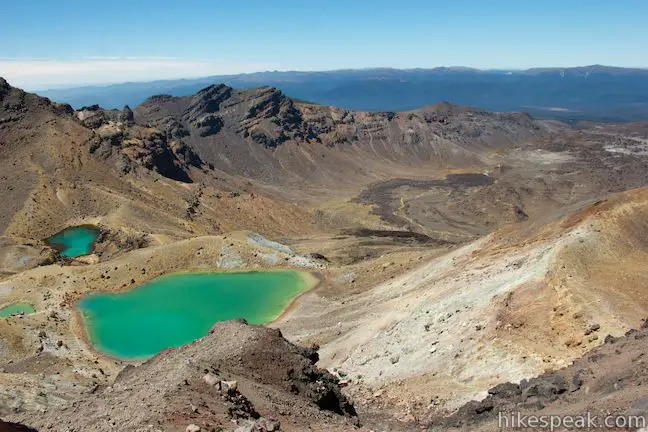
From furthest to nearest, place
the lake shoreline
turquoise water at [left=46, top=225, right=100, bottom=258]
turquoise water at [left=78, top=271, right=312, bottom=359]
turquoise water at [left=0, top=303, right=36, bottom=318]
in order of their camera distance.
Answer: turquoise water at [left=46, top=225, right=100, bottom=258] < turquoise water at [left=0, top=303, right=36, bottom=318] < turquoise water at [left=78, top=271, right=312, bottom=359] < the lake shoreline

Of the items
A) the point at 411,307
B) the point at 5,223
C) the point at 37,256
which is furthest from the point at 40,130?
the point at 411,307

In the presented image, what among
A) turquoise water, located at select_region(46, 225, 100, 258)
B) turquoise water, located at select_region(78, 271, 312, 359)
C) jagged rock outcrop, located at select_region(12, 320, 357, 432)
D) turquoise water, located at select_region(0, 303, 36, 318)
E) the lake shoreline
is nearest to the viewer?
jagged rock outcrop, located at select_region(12, 320, 357, 432)

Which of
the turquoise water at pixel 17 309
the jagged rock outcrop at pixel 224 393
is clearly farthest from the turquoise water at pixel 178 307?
the jagged rock outcrop at pixel 224 393

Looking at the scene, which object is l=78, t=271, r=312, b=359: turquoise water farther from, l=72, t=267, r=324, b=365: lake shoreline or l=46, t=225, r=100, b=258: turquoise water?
l=46, t=225, r=100, b=258: turquoise water

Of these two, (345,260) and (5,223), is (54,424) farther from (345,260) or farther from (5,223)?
(5,223)

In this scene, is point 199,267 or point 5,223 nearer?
point 199,267

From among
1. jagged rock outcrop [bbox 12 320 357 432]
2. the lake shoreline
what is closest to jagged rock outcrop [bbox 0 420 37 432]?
jagged rock outcrop [bbox 12 320 357 432]
